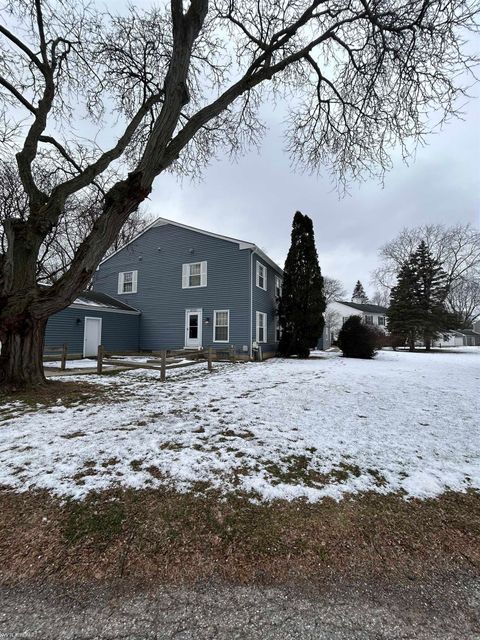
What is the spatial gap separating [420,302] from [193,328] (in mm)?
22464

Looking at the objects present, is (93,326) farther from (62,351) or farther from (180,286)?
(62,351)

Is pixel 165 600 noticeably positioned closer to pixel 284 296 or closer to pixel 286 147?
pixel 286 147

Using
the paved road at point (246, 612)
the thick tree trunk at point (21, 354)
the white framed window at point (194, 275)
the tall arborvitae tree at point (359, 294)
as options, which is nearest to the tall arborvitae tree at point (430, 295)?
the white framed window at point (194, 275)

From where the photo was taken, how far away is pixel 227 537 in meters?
2.26

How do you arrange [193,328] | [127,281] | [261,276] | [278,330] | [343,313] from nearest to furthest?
[193,328], [261,276], [127,281], [278,330], [343,313]

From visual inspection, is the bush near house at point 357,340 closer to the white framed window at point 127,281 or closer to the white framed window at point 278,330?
the white framed window at point 278,330

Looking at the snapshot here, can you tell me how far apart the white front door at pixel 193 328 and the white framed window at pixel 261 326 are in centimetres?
306

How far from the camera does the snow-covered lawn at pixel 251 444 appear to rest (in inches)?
117

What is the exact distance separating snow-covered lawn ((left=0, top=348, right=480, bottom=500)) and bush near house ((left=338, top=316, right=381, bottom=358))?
11321mm

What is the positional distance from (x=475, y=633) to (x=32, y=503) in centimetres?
318

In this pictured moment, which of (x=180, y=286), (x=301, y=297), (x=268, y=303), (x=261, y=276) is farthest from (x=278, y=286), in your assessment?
(x=180, y=286)

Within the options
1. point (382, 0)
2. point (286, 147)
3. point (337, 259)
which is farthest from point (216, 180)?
point (337, 259)

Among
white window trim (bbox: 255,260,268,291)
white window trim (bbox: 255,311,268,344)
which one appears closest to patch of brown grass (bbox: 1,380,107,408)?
white window trim (bbox: 255,311,268,344)

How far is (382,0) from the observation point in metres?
6.68
